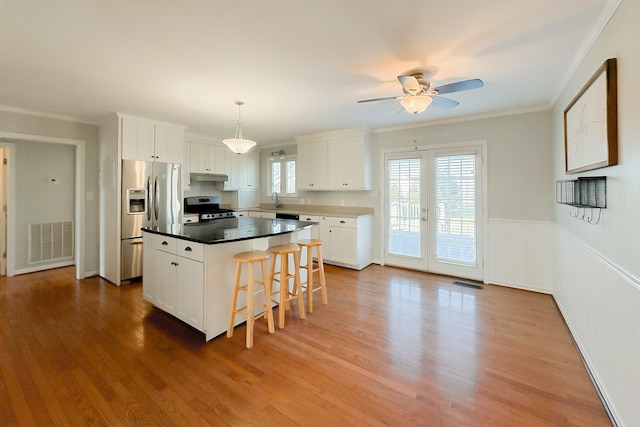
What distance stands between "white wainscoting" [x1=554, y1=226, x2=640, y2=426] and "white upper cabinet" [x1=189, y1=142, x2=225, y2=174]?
5.59 meters

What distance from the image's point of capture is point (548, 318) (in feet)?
9.69

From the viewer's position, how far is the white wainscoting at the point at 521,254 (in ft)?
12.0

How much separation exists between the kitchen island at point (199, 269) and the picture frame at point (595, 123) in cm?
250

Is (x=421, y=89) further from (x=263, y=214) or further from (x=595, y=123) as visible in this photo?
(x=263, y=214)

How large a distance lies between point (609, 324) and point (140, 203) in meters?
5.17

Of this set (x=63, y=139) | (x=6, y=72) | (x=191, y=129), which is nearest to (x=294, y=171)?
(x=191, y=129)

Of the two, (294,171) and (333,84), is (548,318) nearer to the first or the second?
(333,84)

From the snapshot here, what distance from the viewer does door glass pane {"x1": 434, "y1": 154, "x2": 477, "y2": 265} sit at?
416cm

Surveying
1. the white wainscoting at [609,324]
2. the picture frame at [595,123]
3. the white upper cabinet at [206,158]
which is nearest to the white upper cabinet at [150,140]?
the white upper cabinet at [206,158]

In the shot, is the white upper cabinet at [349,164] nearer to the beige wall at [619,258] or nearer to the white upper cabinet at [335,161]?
the white upper cabinet at [335,161]

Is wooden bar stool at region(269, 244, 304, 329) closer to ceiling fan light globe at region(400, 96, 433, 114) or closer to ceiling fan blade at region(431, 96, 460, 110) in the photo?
ceiling fan light globe at region(400, 96, 433, 114)

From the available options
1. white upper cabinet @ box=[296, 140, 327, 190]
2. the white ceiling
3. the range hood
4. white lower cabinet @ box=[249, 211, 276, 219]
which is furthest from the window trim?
the white ceiling

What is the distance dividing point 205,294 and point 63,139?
3655 millimetres

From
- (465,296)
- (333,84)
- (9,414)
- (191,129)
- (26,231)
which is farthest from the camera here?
(191,129)
